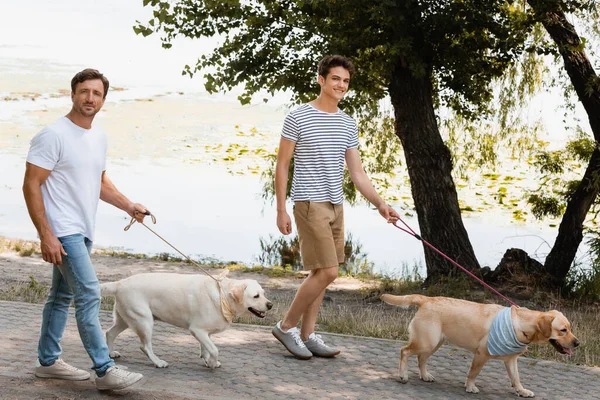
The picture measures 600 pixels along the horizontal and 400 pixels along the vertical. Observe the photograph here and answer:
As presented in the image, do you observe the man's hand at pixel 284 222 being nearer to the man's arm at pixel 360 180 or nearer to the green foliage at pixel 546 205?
the man's arm at pixel 360 180

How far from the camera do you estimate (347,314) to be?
974cm

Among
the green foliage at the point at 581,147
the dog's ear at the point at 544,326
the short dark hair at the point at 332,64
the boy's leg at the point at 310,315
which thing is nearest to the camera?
the dog's ear at the point at 544,326

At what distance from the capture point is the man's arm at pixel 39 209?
5500 millimetres

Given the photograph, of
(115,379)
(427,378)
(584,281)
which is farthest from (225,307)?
(584,281)

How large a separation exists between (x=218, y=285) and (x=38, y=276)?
7.36 metres

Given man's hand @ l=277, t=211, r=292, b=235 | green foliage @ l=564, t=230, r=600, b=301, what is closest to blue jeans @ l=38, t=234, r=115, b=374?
man's hand @ l=277, t=211, r=292, b=235

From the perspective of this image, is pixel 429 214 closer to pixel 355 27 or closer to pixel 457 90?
pixel 457 90

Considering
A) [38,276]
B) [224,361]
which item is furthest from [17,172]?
[224,361]

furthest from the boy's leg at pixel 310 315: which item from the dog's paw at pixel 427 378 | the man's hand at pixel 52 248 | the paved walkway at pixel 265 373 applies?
the man's hand at pixel 52 248

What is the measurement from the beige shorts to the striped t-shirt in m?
0.07

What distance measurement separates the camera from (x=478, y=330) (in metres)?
6.33

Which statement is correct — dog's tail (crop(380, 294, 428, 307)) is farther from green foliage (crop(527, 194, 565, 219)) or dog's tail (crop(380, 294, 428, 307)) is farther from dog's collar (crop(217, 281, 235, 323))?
green foliage (crop(527, 194, 565, 219))

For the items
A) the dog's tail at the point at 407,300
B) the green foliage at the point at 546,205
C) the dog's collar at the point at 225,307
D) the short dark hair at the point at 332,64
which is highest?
the short dark hair at the point at 332,64

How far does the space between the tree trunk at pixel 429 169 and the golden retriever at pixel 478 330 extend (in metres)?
7.35
